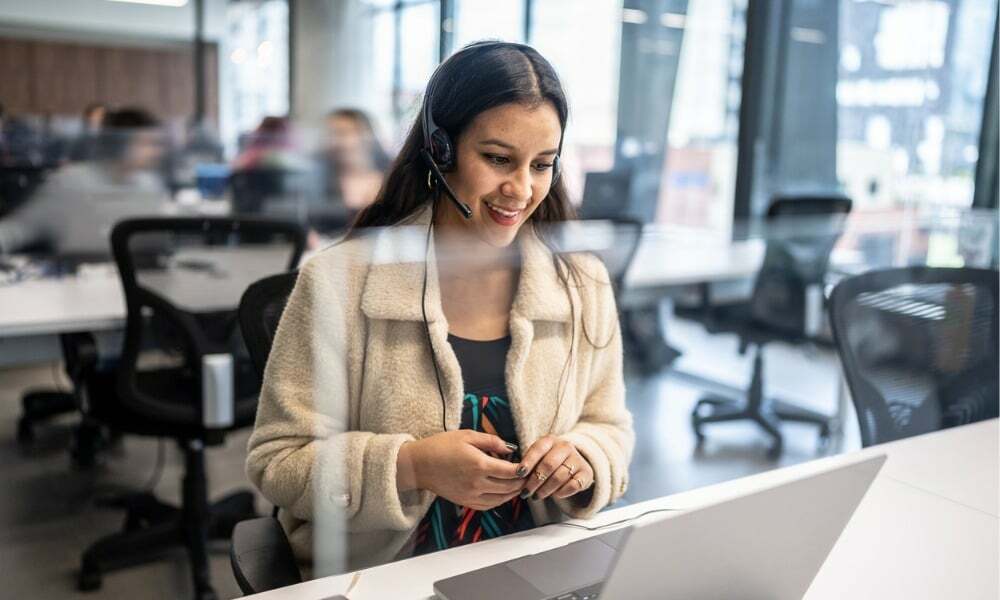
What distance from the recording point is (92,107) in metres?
3.79

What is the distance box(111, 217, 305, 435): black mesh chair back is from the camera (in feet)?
6.57

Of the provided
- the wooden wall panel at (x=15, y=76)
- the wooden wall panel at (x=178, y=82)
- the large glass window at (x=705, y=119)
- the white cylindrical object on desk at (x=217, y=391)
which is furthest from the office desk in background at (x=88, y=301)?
the large glass window at (x=705, y=119)

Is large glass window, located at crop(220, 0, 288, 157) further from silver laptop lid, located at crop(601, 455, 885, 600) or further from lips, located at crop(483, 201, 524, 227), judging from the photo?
silver laptop lid, located at crop(601, 455, 885, 600)

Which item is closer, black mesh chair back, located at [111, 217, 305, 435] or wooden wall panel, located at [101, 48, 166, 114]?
black mesh chair back, located at [111, 217, 305, 435]

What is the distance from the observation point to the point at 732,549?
0.82m

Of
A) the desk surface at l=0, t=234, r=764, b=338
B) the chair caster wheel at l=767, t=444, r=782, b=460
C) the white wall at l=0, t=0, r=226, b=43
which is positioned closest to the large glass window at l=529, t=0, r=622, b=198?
the desk surface at l=0, t=234, r=764, b=338

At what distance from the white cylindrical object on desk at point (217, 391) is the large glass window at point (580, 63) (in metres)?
0.84

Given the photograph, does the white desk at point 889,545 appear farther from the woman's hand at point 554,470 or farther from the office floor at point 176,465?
the office floor at point 176,465

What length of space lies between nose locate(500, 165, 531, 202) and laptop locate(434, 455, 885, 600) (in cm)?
52

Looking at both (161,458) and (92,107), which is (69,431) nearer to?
(161,458)

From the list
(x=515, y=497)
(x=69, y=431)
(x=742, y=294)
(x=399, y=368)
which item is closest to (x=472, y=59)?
(x=399, y=368)

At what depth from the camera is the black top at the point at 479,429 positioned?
1.29m

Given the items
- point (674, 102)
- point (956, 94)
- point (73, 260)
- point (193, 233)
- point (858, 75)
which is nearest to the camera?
point (193, 233)

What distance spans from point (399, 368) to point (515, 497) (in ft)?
0.79
